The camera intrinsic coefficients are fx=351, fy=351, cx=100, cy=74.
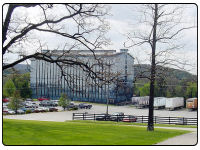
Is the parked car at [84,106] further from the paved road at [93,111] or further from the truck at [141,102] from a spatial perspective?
the truck at [141,102]

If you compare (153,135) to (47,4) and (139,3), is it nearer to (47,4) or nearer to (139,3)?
(139,3)

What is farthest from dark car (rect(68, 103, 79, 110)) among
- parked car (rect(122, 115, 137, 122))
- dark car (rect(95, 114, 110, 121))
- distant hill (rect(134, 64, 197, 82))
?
distant hill (rect(134, 64, 197, 82))

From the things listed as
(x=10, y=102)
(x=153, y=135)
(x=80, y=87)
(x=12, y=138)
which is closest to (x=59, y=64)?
(x=80, y=87)

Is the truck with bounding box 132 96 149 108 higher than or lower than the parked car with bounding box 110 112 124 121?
higher

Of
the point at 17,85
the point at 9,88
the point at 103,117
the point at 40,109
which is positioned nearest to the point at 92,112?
the point at 103,117

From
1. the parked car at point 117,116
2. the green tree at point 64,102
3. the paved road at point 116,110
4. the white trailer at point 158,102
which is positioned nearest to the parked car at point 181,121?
the paved road at point 116,110

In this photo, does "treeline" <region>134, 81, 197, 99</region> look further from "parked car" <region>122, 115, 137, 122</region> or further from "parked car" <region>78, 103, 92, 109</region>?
"parked car" <region>78, 103, 92, 109</region>

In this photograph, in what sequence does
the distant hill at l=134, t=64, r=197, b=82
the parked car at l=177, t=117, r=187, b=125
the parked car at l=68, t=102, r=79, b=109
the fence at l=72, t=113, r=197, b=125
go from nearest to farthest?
the parked car at l=68, t=102, r=79, b=109, the fence at l=72, t=113, r=197, b=125, the distant hill at l=134, t=64, r=197, b=82, the parked car at l=177, t=117, r=187, b=125
